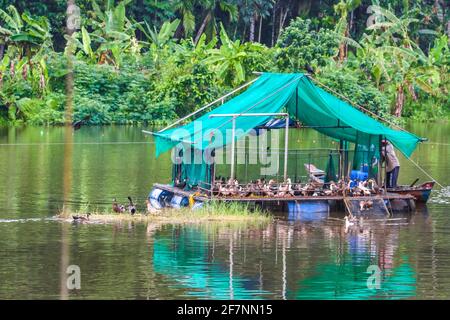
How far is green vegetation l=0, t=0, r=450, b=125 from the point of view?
68000 millimetres

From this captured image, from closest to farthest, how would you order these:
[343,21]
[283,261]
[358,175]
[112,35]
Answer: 1. [283,261]
2. [358,175]
3. [112,35]
4. [343,21]

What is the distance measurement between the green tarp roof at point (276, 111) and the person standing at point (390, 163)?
1.06ft

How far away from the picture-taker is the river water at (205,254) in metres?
25.6

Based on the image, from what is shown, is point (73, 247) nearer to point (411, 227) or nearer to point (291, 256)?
point (291, 256)

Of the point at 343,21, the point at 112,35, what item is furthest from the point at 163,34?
the point at 343,21

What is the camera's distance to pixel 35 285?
25469mm

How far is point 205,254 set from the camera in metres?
29.6

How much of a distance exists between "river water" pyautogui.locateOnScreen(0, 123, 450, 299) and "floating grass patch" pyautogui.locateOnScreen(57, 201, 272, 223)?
0.42 metres

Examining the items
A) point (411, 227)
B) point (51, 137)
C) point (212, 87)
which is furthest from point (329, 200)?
point (212, 87)

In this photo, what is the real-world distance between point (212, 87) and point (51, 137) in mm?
11743

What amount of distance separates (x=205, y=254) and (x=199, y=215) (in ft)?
14.6

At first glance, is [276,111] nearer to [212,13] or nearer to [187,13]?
[187,13]
